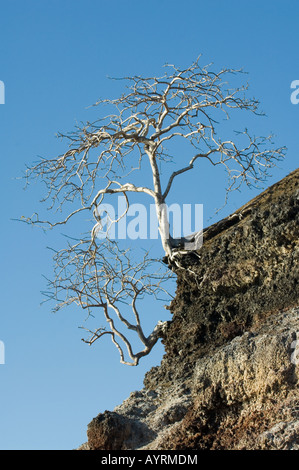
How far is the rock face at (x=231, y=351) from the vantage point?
809 cm

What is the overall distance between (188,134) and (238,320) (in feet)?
15.0

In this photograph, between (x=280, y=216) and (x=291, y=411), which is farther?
(x=280, y=216)

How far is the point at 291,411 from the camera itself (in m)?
7.68

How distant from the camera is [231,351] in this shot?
8.78m

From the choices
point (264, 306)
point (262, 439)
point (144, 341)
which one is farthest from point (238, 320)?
point (262, 439)

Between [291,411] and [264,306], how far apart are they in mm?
2583

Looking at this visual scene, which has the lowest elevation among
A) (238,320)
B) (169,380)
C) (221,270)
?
(169,380)

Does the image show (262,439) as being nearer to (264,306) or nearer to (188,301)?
(264,306)

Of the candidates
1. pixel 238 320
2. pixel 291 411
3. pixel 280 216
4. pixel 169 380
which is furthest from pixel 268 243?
pixel 291 411

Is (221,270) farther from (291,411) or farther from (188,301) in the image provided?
(291,411)

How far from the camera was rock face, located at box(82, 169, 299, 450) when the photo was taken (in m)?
8.09
